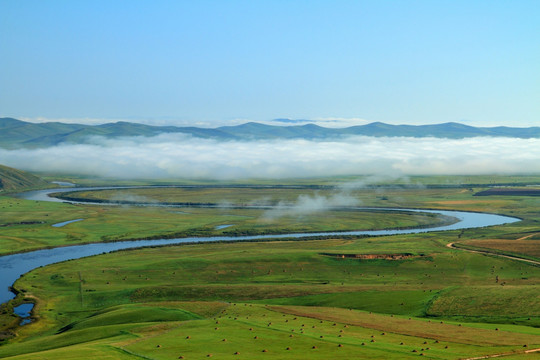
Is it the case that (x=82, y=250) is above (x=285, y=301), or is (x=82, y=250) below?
below

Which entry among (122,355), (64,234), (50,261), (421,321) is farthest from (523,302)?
(64,234)

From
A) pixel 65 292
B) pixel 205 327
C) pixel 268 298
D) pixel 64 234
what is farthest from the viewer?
pixel 64 234

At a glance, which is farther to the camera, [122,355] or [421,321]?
[421,321]

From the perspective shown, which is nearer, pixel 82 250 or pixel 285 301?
pixel 285 301

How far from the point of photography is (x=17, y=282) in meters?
108

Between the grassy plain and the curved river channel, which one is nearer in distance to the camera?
the grassy plain

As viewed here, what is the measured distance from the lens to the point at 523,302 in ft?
246

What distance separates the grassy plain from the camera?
5472cm

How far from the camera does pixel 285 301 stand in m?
87.7

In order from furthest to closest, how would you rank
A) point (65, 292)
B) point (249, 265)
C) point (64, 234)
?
1. point (64, 234)
2. point (249, 265)
3. point (65, 292)

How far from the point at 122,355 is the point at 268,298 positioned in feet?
130

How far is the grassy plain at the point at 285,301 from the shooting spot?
180 ft

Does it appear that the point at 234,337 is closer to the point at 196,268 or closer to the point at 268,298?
the point at 268,298

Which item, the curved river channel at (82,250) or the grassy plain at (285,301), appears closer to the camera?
the grassy plain at (285,301)
